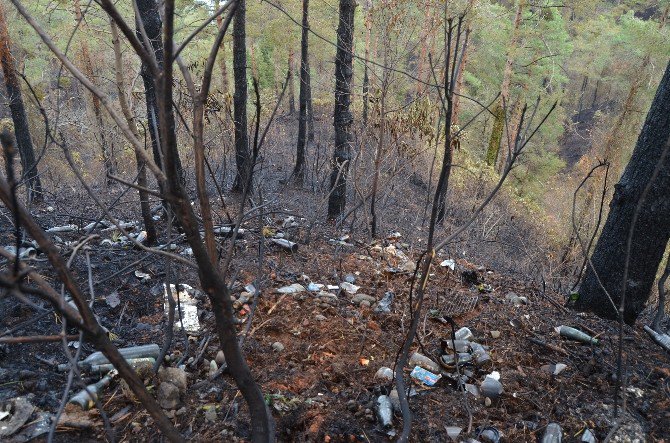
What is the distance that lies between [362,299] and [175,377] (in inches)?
52.8

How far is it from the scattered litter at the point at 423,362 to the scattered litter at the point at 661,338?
49.3 inches

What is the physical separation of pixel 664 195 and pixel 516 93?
16.8 metres

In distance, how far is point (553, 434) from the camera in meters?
1.70

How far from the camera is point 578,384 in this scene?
200 cm

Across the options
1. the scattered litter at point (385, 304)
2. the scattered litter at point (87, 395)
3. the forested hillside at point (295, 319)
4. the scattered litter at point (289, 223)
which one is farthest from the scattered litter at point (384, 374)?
the scattered litter at point (289, 223)

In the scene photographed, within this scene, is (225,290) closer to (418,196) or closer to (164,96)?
(164,96)

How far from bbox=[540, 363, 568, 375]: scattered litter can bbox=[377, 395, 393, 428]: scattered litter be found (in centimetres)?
90

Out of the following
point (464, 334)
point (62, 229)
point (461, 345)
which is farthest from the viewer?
point (62, 229)

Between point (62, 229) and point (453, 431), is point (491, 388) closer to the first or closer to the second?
point (453, 431)

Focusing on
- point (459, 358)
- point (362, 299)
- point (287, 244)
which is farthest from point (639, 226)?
point (287, 244)

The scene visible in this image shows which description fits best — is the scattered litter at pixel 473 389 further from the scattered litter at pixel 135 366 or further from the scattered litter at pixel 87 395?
the scattered litter at pixel 87 395

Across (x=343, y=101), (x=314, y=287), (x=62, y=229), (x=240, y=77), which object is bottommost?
(x=62, y=229)

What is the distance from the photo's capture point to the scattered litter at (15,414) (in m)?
1.56

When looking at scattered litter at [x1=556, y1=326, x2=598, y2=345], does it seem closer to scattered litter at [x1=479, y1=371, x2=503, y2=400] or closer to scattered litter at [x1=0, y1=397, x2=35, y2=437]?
scattered litter at [x1=479, y1=371, x2=503, y2=400]
